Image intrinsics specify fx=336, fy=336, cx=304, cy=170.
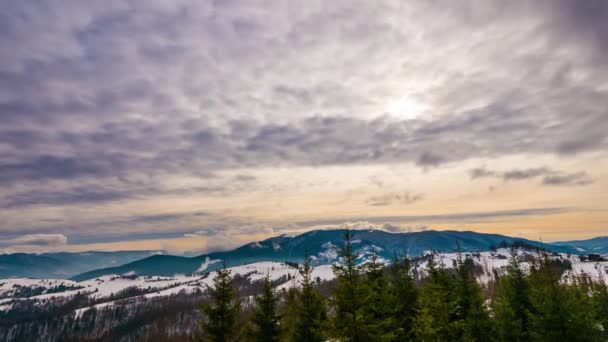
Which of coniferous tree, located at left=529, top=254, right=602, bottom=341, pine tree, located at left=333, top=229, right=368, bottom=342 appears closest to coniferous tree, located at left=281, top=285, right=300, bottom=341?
pine tree, located at left=333, top=229, right=368, bottom=342

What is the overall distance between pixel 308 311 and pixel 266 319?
339 cm

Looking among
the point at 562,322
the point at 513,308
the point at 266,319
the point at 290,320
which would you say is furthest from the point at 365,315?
the point at 513,308

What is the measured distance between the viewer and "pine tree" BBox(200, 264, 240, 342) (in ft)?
82.6

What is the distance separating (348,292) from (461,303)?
76.9 ft

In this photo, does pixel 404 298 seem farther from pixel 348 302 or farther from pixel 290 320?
pixel 348 302

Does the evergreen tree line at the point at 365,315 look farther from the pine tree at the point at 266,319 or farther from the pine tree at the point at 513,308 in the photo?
the pine tree at the point at 513,308

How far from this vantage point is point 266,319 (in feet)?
86.7

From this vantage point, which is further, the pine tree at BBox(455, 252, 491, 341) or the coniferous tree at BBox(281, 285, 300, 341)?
the pine tree at BBox(455, 252, 491, 341)

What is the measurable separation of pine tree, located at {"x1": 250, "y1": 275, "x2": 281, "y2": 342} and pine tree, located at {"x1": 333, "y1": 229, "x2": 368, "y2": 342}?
7.39m

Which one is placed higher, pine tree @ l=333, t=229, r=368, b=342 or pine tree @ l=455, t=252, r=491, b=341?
pine tree @ l=333, t=229, r=368, b=342

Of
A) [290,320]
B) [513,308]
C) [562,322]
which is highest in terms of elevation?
[290,320]

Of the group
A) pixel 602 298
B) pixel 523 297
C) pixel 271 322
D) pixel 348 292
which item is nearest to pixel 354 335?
pixel 348 292

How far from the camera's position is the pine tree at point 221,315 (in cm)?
2519

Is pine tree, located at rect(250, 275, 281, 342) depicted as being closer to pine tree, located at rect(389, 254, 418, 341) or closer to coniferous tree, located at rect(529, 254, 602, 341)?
pine tree, located at rect(389, 254, 418, 341)
